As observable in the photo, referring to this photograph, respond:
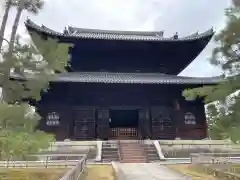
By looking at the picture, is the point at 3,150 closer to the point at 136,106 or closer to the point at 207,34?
the point at 136,106

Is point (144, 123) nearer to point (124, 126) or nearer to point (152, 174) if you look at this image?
point (124, 126)

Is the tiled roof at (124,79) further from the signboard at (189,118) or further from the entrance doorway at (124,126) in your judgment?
the entrance doorway at (124,126)

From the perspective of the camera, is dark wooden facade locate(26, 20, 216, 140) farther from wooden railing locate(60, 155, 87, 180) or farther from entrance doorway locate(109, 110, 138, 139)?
wooden railing locate(60, 155, 87, 180)

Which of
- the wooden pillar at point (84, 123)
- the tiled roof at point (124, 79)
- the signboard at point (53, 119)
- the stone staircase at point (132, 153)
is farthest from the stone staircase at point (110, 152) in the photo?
the signboard at point (53, 119)

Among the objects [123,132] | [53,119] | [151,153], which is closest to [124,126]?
[123,132]

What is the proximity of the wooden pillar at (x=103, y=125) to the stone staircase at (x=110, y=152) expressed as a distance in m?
3.70

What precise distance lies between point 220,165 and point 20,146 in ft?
27.8

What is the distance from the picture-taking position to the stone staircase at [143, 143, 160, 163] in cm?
1802

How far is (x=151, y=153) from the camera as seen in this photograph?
18.9 m

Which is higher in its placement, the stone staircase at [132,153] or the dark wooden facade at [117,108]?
the dark wooden facade at [117,108]

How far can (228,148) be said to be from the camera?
20.1m

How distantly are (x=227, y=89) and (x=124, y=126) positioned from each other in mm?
26838

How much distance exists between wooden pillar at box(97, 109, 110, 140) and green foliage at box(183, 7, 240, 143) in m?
15.5

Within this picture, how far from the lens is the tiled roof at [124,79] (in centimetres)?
2274
